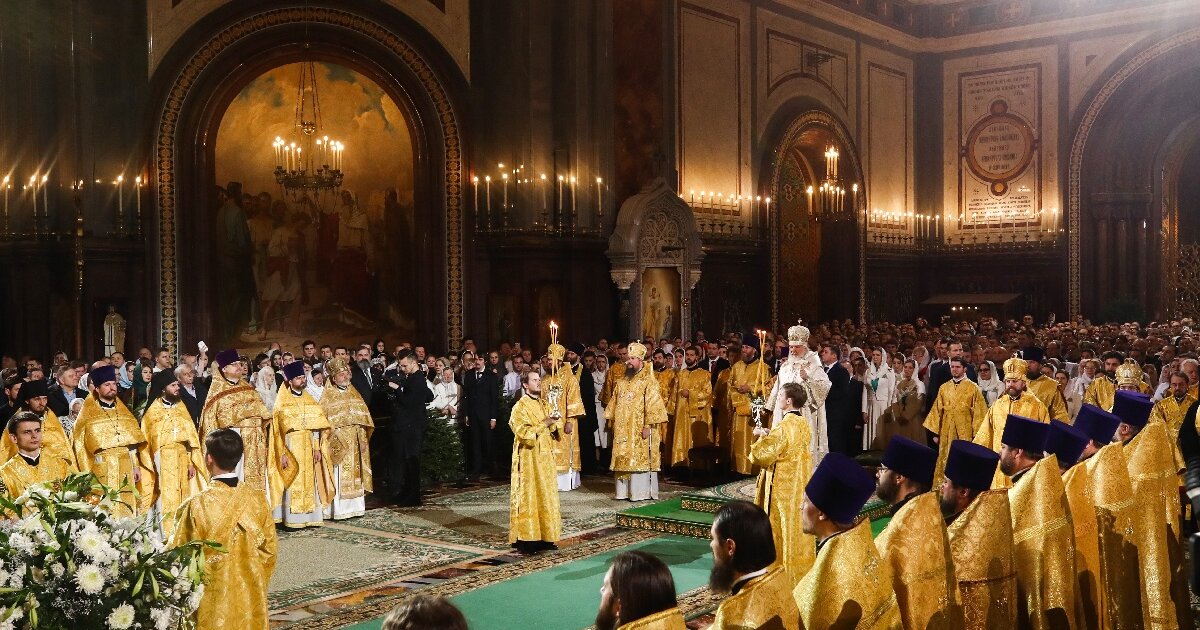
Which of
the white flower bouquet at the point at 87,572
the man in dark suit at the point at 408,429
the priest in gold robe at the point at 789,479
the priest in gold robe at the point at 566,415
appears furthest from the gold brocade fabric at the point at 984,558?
the man in dark suit at the point at 408,429

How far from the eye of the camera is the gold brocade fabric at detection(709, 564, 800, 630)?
4312mm

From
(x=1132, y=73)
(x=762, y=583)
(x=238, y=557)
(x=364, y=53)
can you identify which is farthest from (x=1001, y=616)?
(x=1132, y=73)

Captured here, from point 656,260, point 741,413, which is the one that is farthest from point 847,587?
point 656,260

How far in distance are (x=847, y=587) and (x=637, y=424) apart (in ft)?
28.8

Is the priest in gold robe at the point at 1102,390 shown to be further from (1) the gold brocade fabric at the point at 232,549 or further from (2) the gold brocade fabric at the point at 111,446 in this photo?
(2) the gold brocade fabric at the point at 111,446

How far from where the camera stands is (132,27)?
18078 mm

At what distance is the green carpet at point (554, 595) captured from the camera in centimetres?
872

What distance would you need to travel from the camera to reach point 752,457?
28.8ft

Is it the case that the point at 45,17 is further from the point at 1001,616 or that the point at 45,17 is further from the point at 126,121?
the point at 1001,616

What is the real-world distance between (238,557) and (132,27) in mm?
13765

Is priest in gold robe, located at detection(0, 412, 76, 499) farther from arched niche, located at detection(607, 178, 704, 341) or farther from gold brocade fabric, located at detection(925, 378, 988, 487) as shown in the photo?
arched niche, located at detection(607, 178, 704, 341)

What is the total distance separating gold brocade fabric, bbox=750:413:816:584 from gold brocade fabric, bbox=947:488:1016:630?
2.85 metres

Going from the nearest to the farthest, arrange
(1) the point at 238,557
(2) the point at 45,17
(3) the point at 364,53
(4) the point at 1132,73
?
(1) the point at 238,557 < (2) the point at 45,17 < (3) the point at 364,53 < (4) the point at 1132,73

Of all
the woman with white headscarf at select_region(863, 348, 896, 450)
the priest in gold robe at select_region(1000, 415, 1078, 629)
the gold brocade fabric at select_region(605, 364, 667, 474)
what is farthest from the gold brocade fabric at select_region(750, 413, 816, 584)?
the woman with white headscarf at select_region(863, 348, 896, 450)
